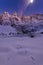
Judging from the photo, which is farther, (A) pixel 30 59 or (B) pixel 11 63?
(A) pixel 30 59

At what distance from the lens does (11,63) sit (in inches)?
67.3

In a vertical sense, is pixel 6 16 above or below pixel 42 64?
above

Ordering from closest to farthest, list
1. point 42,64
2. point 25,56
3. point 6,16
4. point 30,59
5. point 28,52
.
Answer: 1. point 42,64
2. point 30,59
3. point 25,56
4. point 28,52
5. point 6,16

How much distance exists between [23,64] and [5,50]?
63 cm

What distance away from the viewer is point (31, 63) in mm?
1705

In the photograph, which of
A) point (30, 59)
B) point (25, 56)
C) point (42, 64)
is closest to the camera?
point (42, 64)

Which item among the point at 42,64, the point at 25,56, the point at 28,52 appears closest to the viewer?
the point at 42,64

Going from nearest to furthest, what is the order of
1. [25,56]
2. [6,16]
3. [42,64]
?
[42,64]
[25,56]
[6,16]

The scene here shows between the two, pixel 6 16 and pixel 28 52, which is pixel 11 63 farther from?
pixel 6 16

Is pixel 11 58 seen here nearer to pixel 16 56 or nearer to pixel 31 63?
pixel 16 56

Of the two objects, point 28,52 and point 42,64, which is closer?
point 42,64

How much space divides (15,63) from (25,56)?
286mm

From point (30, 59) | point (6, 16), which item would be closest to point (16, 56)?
point (30, 59)

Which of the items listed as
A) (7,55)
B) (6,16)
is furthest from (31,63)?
(6,16)
